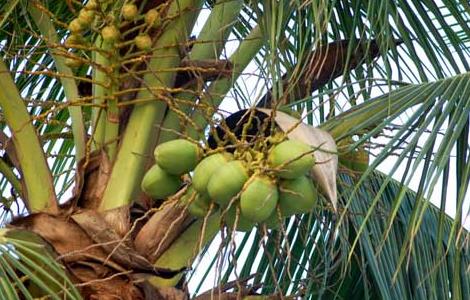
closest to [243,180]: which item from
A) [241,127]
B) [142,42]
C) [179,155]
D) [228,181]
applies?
[228,181]

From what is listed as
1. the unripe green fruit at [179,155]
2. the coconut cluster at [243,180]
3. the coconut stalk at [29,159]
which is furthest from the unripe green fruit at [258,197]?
the coconut stalk at [29,159]

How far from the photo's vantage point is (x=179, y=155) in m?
1.83

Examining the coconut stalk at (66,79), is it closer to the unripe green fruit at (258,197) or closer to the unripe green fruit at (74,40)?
the unripe green fruit at (74,40)

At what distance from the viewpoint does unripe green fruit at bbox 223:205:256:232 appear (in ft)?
5.94

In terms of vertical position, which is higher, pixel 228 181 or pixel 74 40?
pixel 74 40

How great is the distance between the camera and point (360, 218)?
274 centimetres

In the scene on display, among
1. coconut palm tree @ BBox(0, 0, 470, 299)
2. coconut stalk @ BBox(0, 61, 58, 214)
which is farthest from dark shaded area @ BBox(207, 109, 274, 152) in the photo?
coconut stalk @ BBox(0, 61, 58, 214)

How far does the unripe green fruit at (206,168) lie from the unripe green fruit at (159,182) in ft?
0.27

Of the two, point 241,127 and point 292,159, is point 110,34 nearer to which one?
point 241,127

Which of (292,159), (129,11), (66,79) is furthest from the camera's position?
(66,79)

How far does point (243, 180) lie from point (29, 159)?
57 cm

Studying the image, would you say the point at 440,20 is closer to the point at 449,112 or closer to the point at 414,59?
the point at 414,59

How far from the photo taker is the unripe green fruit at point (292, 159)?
5.68 ft

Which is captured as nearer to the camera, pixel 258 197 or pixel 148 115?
pixel 258 197
